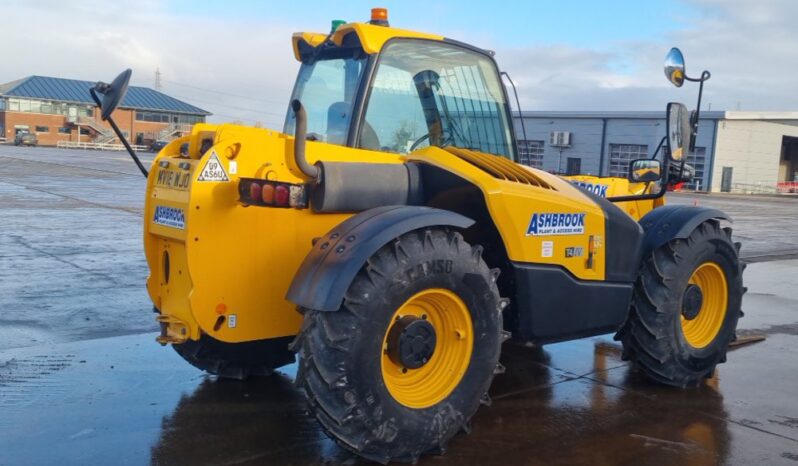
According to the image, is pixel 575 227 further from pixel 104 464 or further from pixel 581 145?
pixel 581 145

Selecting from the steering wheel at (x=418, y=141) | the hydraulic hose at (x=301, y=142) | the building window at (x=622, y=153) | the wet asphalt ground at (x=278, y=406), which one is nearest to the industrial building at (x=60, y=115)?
the building window at (x=622, y=153)

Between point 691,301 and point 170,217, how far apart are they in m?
3.60

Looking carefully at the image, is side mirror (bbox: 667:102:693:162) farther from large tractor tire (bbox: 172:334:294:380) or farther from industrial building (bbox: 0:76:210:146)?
Result: industrial building (bbox: 0:76:210:146)

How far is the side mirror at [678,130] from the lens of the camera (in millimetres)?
4855

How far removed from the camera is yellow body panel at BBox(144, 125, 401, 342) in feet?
12.5

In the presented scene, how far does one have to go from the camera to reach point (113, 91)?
3895mm

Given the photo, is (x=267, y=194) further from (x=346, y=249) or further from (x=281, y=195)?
(x=346, y=249)

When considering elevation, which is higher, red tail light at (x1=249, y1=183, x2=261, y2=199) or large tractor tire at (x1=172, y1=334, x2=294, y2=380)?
red tail light at (x1=249, y1=183, x2=261, y2=199)

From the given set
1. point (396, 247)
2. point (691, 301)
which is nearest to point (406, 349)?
point (396, 247)

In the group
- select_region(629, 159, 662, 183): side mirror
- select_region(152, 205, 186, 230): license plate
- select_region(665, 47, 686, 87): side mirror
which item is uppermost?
select_region(665, 47, 686, 87): side mirror

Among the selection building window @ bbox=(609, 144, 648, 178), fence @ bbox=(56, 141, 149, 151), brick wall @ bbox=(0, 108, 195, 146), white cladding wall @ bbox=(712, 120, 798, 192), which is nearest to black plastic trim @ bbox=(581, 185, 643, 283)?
building window @ bbox=(609, 144, 648, 178)

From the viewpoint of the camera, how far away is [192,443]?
4.07 meters

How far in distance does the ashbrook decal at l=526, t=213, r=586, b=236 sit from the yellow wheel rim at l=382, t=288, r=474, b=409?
0.74 metres

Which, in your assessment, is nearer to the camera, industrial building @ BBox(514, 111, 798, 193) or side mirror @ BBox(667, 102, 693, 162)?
side mirror @ BBox(667, 102, 693, 162)
